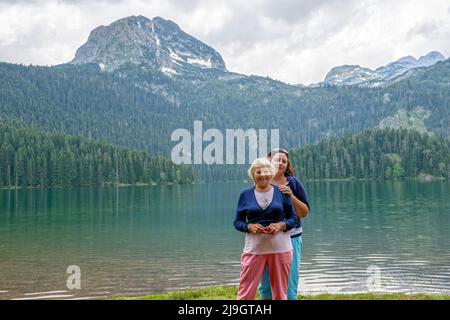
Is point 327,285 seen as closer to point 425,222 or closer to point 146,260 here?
point 146,260

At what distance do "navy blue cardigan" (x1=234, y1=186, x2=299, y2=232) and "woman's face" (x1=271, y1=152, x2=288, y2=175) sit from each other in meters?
1.22

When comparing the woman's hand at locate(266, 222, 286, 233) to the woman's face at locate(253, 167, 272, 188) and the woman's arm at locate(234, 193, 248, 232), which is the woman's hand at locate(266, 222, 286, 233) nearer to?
the woman's arm at locate(234, 193, 248, 232)

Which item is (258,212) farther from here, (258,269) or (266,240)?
(258,269)

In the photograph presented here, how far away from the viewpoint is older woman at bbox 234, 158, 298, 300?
10898mm

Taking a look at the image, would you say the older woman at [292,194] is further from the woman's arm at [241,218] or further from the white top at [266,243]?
the woman's arm at [241,218]

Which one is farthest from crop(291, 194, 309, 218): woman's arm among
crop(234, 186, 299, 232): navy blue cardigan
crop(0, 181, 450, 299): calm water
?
crop(0, 181, 450, 299): calm water

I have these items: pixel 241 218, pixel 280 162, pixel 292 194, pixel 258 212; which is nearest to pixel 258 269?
pixel 241 218

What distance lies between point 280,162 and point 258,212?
6.41 feet

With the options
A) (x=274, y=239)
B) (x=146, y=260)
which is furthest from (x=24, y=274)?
(x=274, y=239)

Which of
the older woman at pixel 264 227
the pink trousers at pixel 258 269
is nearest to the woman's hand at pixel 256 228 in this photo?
the older woman at pixel 264 227

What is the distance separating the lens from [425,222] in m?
56.4

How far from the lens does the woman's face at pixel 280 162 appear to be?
12320mm

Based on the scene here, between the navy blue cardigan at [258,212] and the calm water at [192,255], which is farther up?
the navy blue cardigan at [258,212]

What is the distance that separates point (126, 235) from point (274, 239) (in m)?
39.8
